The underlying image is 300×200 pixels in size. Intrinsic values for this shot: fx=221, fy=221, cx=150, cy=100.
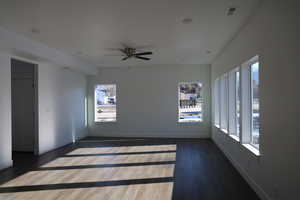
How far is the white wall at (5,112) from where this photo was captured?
444cm

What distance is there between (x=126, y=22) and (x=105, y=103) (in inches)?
211

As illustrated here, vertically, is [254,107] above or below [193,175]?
above

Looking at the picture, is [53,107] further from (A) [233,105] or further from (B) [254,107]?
(B) [254,107]

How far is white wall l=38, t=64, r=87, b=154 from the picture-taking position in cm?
586

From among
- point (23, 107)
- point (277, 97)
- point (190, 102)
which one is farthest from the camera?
point (190, 102)

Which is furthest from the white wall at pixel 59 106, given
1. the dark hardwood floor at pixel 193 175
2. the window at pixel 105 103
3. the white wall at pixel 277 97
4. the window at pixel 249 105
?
the white wall at pixel 277 97

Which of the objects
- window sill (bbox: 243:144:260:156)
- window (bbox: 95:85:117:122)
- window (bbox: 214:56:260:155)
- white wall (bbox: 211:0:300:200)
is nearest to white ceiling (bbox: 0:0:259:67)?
white wall (bbox: 211:0:300:200)

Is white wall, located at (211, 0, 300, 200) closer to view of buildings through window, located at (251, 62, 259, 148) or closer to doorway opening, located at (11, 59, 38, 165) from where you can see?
view of buildings through window, located at (251, 62, 259, 148)

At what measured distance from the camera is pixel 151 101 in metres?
8.31

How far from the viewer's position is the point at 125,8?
127 inches

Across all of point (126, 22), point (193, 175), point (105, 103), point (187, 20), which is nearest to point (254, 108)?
point (193, 175)

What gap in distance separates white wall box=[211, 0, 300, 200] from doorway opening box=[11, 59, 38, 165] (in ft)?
17.7

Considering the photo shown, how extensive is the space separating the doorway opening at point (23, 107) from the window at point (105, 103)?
9.75 ft

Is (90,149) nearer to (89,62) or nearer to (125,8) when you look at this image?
(89,62)
